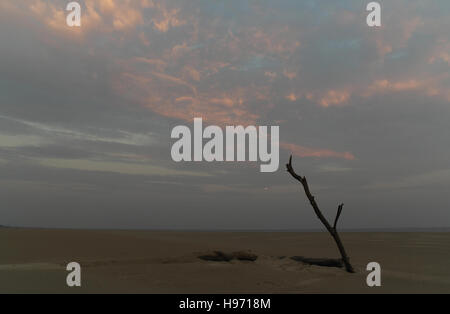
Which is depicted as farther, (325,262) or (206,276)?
(325,262)

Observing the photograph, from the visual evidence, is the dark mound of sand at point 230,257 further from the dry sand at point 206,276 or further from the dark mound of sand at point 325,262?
the dark mound of sand at point 325,262

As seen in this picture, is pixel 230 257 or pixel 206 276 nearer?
pixel 206 276

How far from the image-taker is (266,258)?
15.9 metres

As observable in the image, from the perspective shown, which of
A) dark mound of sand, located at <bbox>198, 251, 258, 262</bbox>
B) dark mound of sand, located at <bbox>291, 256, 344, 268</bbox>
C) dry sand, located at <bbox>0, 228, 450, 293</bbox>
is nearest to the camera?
dry sand, located at <bbox>0, 228, 450, 293</bbox>

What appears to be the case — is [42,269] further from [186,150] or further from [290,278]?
[290,278]

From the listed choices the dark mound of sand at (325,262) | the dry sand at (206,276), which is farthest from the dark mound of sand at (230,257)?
the dark mound of sand at (325,262)

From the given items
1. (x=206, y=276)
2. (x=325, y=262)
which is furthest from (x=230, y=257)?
(x=325, y=262)

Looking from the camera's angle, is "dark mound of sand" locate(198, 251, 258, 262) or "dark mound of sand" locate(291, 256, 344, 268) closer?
"dark mound of sand" locate(291, 256, 344, 268)

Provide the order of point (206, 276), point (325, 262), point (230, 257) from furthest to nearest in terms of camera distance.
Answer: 1. point (230, 257)
2. point (325, 262)
3. point (206, 276)

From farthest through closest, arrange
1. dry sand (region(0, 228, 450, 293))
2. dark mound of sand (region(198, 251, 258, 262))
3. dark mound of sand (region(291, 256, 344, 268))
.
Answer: dark mound of sand (region(198, 251, 258, 262)) < dark mound of sand (region(291, 256, 344, 268)) < dry sand (region(0, 228, 450, 293))

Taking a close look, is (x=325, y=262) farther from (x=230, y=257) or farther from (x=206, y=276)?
(x=206, y=276)

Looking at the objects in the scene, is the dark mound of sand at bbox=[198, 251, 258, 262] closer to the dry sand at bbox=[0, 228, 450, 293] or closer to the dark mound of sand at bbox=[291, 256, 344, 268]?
the dry sand at bbox=[0, 228, 450, 293]

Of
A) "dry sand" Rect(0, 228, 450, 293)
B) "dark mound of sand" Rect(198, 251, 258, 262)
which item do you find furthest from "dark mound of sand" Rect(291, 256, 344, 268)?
"dark mound of sand" Rect(198, 251, 258, 262)

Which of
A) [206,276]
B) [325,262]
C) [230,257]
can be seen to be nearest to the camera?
[206,276]
